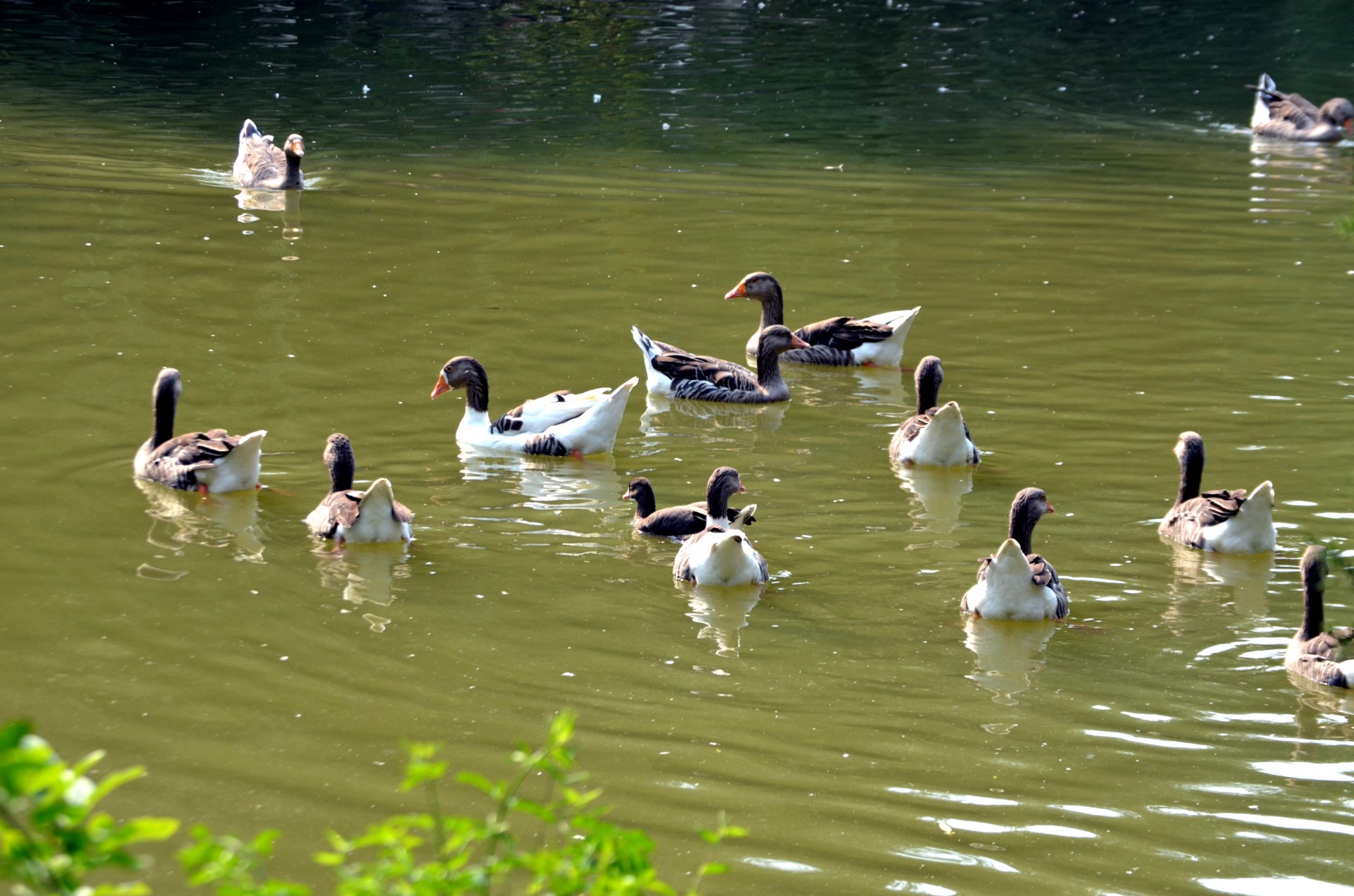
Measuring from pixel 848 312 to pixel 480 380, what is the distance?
555cm

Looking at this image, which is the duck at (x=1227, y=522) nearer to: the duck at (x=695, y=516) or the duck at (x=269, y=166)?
the duck at (x=695, y=516)

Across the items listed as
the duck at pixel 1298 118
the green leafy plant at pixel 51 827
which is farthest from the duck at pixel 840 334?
the duck at pixel 1298 118

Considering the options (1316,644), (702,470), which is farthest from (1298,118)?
Result: (1316,644)

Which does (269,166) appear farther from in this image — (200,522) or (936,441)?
(936,441)

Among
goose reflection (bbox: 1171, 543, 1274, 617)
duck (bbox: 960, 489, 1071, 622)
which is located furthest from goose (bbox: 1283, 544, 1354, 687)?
duck (bbox: 960, 489, 1071, 622)

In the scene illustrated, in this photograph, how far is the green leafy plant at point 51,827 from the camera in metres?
2.69

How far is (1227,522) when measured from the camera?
32.7 ft

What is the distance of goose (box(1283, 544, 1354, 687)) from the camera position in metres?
8.02

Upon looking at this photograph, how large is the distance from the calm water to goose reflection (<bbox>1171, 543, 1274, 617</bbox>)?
0.13 feet

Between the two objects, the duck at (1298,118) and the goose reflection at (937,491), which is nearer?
the goose reflection at (937,491)

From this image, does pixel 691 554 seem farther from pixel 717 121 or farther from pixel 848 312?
pixel 717 121

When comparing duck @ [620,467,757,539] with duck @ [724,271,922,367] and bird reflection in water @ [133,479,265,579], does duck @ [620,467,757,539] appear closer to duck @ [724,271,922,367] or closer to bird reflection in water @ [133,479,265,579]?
bird reflection in water @ [133,479,265,579]

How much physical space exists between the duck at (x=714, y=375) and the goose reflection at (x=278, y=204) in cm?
655

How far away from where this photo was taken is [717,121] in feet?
86.2
